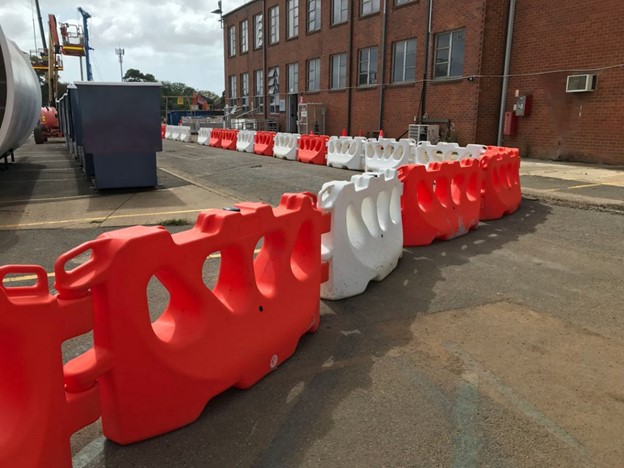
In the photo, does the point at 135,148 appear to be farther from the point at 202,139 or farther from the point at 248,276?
the point at 202,139

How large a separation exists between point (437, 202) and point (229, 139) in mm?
19091

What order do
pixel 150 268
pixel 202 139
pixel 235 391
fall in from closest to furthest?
1. pixel 150 268
2. pixel 235 391
3. pixel 202 139

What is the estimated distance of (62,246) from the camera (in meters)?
6.37

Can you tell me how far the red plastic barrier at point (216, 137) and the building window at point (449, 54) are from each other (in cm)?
1080

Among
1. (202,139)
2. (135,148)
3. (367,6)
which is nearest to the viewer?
(135,148)

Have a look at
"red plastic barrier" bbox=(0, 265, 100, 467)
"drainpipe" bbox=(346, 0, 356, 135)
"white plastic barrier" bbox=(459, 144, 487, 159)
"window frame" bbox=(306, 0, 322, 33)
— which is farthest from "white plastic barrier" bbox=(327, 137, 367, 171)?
"window frame" bbox=(306, 0, 322, 33)

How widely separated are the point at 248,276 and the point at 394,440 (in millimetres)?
1317

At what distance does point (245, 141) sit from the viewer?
22.5 metres

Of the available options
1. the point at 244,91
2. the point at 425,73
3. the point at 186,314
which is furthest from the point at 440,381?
the point at 244,91

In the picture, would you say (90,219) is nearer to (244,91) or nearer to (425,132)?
(425,132)

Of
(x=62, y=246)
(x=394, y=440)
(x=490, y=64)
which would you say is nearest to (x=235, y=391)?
(x=394, y=440)

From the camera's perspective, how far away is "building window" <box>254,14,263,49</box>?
122 feet

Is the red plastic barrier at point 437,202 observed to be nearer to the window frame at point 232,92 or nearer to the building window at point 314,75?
the building window at point 314,75

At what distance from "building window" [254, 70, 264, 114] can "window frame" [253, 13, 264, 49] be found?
199 cm
